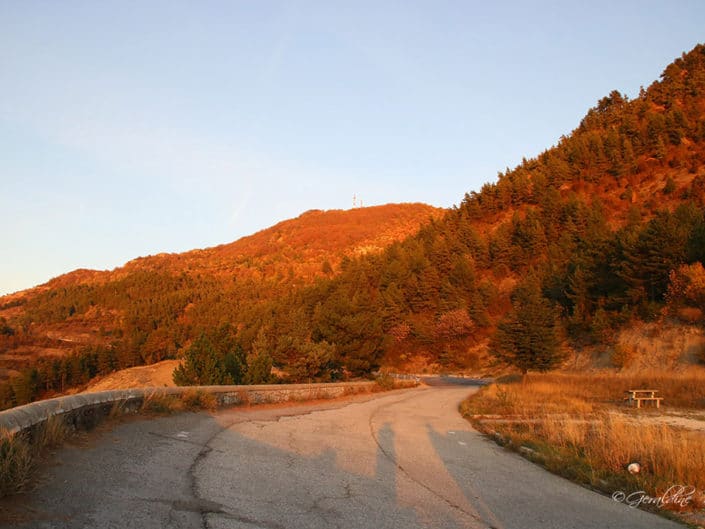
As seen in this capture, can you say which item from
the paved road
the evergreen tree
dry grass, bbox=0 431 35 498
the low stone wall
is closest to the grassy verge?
the paved road

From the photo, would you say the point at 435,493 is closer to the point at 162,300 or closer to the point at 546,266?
the point at 546,266

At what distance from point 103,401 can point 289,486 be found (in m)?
4.48

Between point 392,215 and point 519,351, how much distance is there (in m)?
164

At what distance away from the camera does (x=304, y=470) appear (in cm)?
705

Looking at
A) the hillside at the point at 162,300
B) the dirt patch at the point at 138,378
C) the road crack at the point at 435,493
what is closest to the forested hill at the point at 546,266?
the dirt patch at the point at 138,378

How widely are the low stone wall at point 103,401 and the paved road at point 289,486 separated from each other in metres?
0.50

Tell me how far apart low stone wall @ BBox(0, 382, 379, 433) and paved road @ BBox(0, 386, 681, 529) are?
503mm

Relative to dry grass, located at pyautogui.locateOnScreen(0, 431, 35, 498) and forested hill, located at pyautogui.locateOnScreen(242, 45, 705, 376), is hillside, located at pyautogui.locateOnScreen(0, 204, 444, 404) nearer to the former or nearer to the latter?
forested hill, located at pyautogui.locateOnScreen(242, 45, 705, 376)

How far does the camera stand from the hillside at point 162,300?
91438mm

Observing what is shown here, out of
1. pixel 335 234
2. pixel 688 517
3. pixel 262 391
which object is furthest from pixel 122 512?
pixel 335 234

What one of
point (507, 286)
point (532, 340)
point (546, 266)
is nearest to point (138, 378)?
point (507, 286)

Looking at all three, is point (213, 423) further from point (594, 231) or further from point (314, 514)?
point (594, 231)

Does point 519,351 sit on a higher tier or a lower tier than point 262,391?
lower

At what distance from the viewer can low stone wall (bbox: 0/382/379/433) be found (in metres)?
5.82
